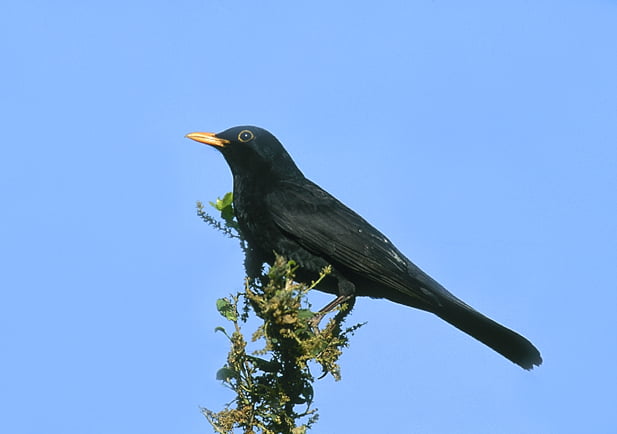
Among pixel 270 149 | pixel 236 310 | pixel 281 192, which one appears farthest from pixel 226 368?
pixel 270 149

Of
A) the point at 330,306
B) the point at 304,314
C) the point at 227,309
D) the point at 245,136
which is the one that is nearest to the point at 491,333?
the point at 330,306

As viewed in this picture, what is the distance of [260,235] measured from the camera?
20.5 ft

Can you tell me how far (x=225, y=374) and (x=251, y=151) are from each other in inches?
102

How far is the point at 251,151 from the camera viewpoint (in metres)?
6.77

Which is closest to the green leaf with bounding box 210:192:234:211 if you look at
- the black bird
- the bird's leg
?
the black bird

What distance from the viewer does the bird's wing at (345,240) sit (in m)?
6.07

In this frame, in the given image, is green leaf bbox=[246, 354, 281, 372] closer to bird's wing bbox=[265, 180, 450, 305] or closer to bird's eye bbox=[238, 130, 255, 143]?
bird's wing bbox=[265, 180, 450, 305]

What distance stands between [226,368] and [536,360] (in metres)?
2.72

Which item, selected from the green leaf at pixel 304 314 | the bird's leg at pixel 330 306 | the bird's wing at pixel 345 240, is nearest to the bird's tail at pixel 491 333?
the bird's wing at pixel 345 240

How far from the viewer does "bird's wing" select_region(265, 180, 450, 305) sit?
607 cm

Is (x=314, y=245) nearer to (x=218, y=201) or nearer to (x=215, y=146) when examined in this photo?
(x=218, y=201)

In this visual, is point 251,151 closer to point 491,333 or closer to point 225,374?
point 491,333

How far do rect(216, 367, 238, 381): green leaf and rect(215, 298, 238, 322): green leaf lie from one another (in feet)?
1.04

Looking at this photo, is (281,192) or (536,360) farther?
(281,192)
